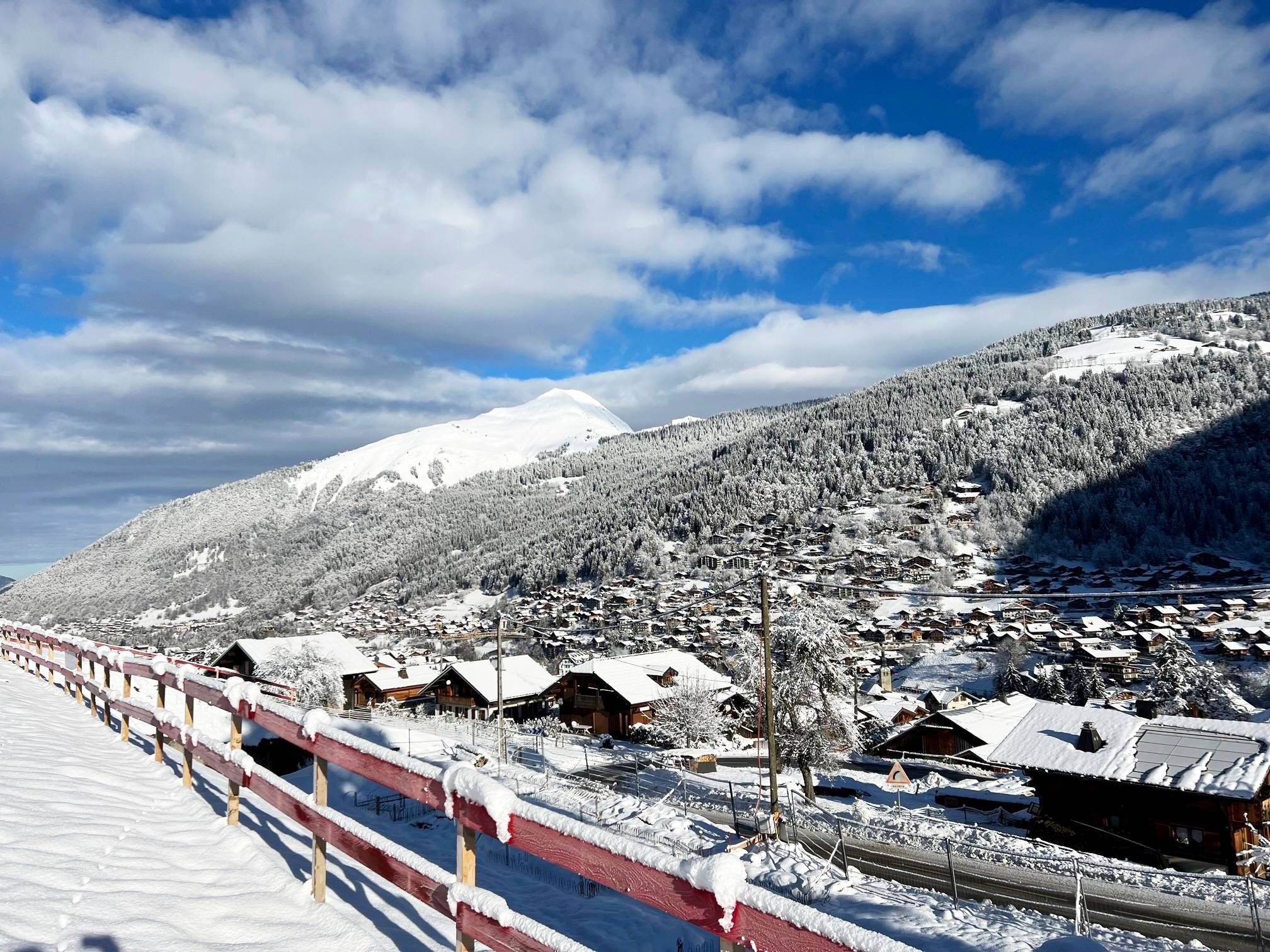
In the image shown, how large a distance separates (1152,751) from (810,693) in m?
12.3

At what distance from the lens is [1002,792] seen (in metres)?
38.4

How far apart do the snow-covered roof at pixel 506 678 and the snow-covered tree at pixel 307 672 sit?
9725mm

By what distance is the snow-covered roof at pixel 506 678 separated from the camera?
195 ft

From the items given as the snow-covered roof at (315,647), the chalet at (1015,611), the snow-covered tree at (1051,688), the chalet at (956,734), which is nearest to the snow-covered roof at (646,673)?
the chalet at (956,734)

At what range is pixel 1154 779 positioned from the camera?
2534 centimetres

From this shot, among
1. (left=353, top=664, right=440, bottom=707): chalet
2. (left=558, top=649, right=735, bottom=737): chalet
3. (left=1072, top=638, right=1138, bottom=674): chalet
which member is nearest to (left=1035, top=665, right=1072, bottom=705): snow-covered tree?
(left=1072, top=638, right=1138, bottom=674): chalet

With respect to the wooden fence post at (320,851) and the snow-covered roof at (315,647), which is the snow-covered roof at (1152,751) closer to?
the wooden fence post at (320,851)

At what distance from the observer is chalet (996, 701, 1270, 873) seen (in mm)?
24438

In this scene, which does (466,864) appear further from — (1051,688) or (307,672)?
(1051,688)

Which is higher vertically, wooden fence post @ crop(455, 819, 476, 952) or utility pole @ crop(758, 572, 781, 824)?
wooden fence post @ crop(455, 819, 476, 952)

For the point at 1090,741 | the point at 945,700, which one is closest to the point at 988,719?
the point at 945,700

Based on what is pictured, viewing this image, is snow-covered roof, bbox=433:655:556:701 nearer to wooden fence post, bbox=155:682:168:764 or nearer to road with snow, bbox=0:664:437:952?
wooden fence post, bbox=155:682:168:764

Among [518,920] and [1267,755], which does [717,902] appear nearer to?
[518,920]

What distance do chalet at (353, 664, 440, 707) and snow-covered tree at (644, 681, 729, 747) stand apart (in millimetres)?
23447
